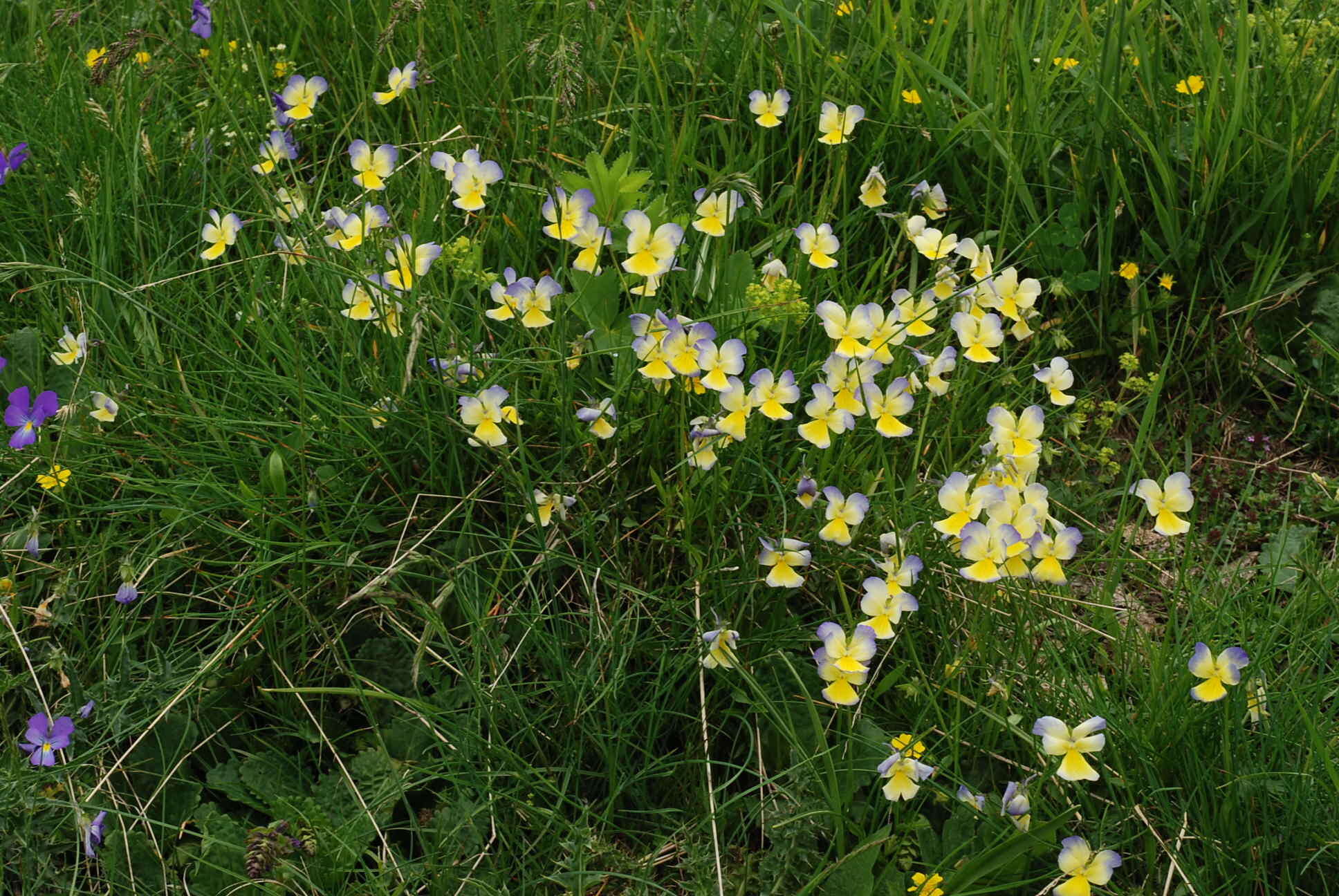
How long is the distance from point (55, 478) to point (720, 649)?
1.07m

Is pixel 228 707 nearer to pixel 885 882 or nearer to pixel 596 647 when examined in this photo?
pixel 596 647

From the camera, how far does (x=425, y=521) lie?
1.98 metres

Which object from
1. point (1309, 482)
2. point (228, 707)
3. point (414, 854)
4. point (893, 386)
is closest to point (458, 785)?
point (414, 854)

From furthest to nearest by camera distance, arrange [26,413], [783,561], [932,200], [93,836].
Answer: [932,200], [26,413], [783,561], [93,836]

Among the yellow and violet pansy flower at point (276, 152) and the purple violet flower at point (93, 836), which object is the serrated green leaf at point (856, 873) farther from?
the yellow and violet pansy flower at point (276, 152)

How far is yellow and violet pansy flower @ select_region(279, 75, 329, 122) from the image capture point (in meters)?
2.46

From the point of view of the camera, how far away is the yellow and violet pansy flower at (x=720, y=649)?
1.70 metres

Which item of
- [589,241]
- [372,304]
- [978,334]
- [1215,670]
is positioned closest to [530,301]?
[589,241]

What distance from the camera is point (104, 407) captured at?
201 centimetres

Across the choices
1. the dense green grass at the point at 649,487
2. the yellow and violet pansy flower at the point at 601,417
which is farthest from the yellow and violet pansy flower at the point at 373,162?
the yellow and violet pansy flower at the point at 601,417

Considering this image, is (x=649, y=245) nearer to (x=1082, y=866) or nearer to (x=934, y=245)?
(x=934, y=245)

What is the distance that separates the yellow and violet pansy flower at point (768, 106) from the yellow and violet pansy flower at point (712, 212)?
1.13ft

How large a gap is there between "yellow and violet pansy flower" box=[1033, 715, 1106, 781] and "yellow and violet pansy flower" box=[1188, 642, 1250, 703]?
0.44ft

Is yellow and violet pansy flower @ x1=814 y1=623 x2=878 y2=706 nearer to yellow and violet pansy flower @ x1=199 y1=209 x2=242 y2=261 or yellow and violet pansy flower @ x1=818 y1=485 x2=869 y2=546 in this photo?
yellow and violet pansy flower @ x1=818 y1=485 x2=869 y2=546
